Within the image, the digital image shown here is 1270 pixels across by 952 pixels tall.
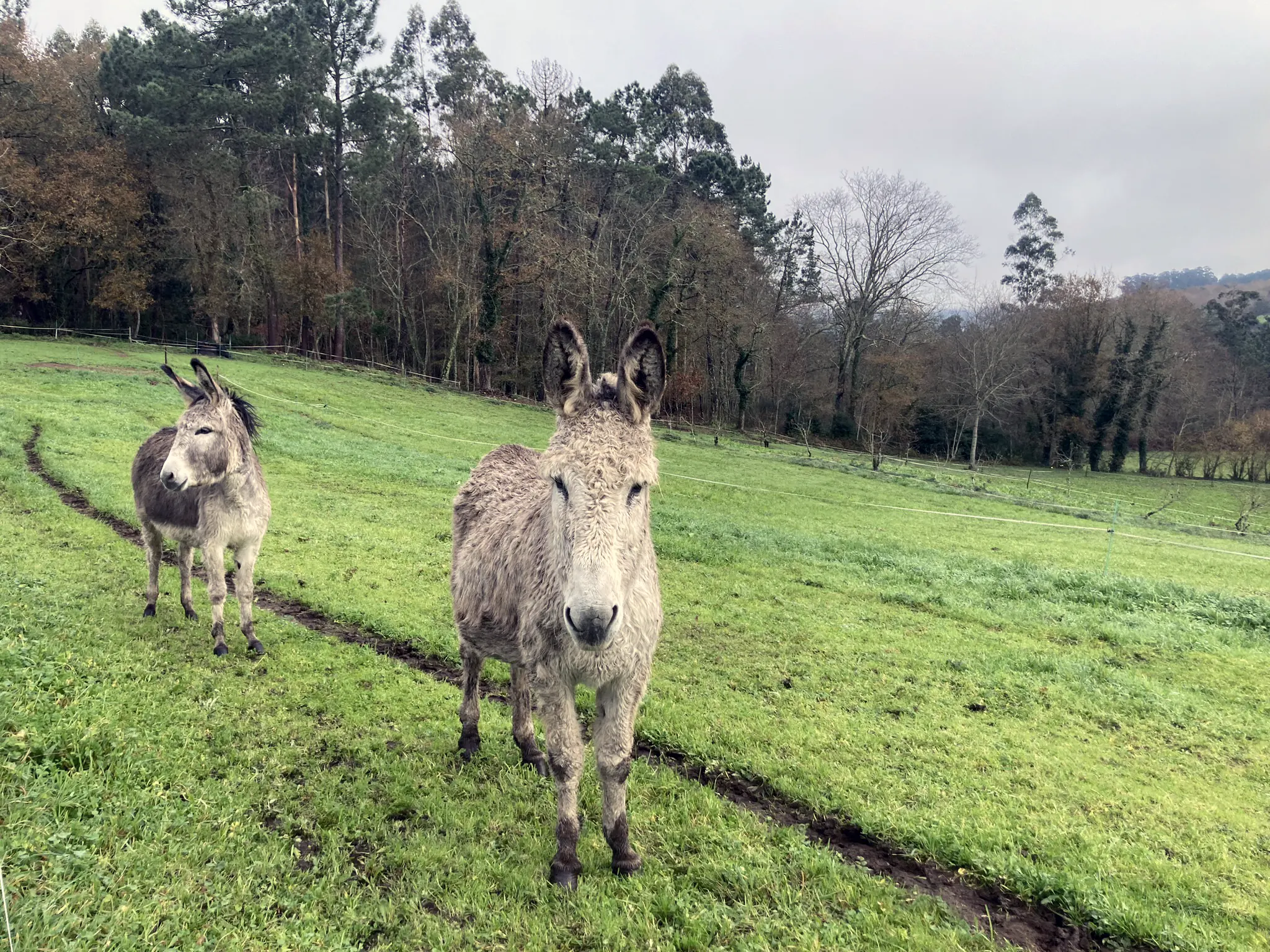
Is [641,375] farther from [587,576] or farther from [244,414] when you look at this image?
[244,414]

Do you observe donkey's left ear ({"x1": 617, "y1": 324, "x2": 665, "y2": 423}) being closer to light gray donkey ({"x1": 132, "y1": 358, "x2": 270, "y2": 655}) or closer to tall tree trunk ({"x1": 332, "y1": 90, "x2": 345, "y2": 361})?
light gray donkey ({"x1": 132, "y1": 358, "x2": 270, "y2": 655})

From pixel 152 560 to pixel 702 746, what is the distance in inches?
269

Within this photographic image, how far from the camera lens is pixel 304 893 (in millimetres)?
3451

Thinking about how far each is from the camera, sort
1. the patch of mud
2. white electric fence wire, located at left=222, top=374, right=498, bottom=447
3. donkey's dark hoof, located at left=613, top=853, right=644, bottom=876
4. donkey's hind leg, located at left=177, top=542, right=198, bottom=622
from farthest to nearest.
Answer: the patch of mud → white electric fence wire, located at left=222, top=374, right=498, bottom=447 → donkey's hind leg, located at left=177, top=542, right=198, bottom=622 → donkey's dark hoof, located at left=613, top=853, right=644, bottom=876

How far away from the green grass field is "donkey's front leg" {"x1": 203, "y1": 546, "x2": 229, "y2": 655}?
24 centimetres

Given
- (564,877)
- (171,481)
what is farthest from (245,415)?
(564,877)

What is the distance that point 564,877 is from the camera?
3744mm

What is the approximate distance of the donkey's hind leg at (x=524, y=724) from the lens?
500 cm

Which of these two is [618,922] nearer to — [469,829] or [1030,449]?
[469,829]

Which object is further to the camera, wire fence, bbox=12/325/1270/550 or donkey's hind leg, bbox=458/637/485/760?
wire fence, bbox=12/325/1270/550

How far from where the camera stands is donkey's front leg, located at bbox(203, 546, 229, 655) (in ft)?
21.4

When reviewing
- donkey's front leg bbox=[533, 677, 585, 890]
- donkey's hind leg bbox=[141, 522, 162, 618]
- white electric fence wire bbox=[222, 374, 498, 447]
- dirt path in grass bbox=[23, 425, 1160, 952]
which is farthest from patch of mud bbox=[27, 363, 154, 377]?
donkey's front leg bbox=[533, 677, 585, 890]

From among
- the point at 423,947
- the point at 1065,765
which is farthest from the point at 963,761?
the point at 423,947

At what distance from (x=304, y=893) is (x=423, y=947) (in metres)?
0.79
